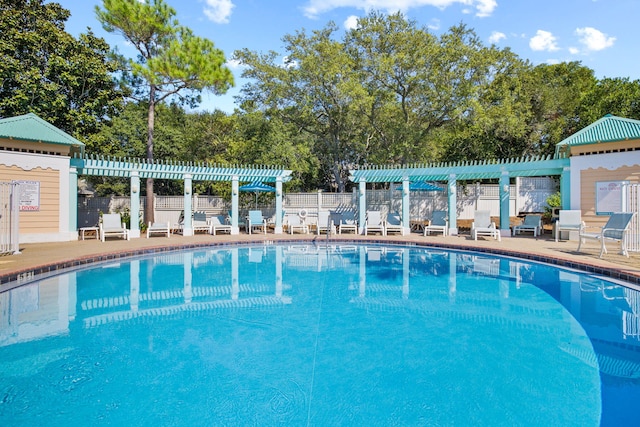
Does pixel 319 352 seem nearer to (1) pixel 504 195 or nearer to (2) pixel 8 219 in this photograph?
(2) pixel 8 219

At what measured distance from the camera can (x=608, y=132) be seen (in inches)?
444

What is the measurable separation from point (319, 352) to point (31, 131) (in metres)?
12.1

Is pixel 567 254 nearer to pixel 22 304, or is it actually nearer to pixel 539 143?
pixel 22 304

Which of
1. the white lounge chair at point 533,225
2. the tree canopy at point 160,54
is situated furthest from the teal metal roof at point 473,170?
the tree canopy at point 160,54

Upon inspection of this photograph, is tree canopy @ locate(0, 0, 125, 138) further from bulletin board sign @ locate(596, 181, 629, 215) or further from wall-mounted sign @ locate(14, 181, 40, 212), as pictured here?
bulletin board sign @ locate(596, 181, 629, 215)

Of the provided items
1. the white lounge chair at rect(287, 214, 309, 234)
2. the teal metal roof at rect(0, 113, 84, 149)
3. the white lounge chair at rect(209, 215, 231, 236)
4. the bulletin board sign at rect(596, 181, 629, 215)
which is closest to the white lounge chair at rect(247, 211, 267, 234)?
the white lounge chair at rect(209, 215, 231, 236)

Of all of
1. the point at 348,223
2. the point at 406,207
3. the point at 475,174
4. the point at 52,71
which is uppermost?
the point at 52,71

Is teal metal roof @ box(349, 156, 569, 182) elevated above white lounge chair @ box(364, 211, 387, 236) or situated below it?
above

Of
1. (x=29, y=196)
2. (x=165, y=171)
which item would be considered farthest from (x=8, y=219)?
(x=165, y=171)

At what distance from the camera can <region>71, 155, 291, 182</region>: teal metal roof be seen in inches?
492

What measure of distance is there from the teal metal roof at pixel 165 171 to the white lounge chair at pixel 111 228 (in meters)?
1.56

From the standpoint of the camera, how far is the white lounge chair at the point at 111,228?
1237 centimetres

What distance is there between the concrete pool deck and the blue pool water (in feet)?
1.97

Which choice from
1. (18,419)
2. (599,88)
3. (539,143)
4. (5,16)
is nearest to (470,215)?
(539,143)
